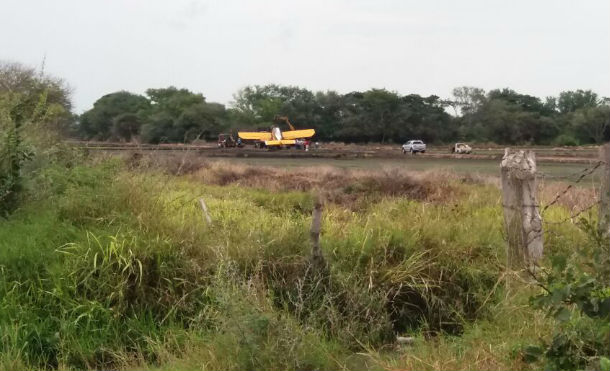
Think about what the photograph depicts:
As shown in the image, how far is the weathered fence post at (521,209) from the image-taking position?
6.16 metres

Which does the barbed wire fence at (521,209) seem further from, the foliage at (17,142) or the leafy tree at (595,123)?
the foliage at (17,142)

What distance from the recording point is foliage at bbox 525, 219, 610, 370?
3092 mm

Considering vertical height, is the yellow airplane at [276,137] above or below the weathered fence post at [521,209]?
above

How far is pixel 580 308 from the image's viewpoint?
3102 millimetres

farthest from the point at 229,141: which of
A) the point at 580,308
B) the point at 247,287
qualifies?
the point at 580,308

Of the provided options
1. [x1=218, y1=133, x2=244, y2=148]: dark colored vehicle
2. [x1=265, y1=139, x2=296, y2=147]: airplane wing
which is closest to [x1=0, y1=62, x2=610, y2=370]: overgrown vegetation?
[x1=265, y1=139, x2=296, y2=147]: airplane wing

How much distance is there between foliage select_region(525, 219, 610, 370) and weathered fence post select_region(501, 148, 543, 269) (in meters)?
2.55

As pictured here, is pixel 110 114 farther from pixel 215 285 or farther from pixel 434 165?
pixel 215 285

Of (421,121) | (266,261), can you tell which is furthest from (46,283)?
(421,121)

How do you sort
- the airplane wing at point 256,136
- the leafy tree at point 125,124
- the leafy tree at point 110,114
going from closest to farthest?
the airplane wing at point 256,136 → the leafy tree at point 125,124 → the leafy tree at point 110,114

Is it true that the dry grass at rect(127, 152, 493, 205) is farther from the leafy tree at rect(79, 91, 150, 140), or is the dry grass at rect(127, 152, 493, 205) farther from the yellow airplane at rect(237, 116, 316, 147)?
the leafy tree at rect(79, 91, 150, 140)

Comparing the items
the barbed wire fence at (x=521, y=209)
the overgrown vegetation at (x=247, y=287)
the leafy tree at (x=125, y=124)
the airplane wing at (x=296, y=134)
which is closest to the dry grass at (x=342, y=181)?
the overgrown vegetation at (x=247, y=287)

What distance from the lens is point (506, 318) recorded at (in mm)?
5141

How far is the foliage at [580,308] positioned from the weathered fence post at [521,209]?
255 centimetres
